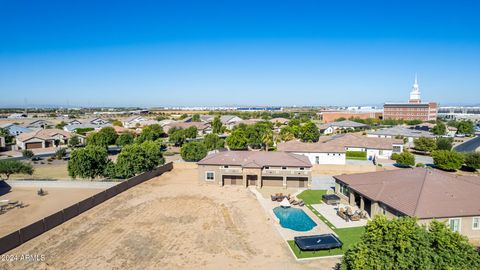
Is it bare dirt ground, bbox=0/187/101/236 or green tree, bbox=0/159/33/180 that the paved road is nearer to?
bare dirt ground, bbox=0/187/101/236

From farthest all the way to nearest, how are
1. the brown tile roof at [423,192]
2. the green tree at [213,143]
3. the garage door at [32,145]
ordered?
the garage door at [32,145]
the green tree at [213,143]
the brown tile roof at [423,192]

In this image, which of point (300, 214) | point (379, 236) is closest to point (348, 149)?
point (300, 214)

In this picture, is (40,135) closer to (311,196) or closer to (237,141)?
(237,141)

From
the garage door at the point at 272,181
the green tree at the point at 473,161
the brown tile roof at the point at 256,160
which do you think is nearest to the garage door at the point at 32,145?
the brown tile roof at the point at 256,160

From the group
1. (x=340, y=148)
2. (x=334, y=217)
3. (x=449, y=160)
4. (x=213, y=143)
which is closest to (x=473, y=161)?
(x=449, y=160)

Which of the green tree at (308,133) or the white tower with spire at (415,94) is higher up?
the white tower with spire at (415,94)

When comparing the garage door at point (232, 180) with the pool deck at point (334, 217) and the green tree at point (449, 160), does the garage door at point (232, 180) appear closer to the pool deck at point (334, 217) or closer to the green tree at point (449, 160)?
the pool deck at point (334, 217)

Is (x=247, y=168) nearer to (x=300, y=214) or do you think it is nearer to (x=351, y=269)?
(x=300, y=214)
